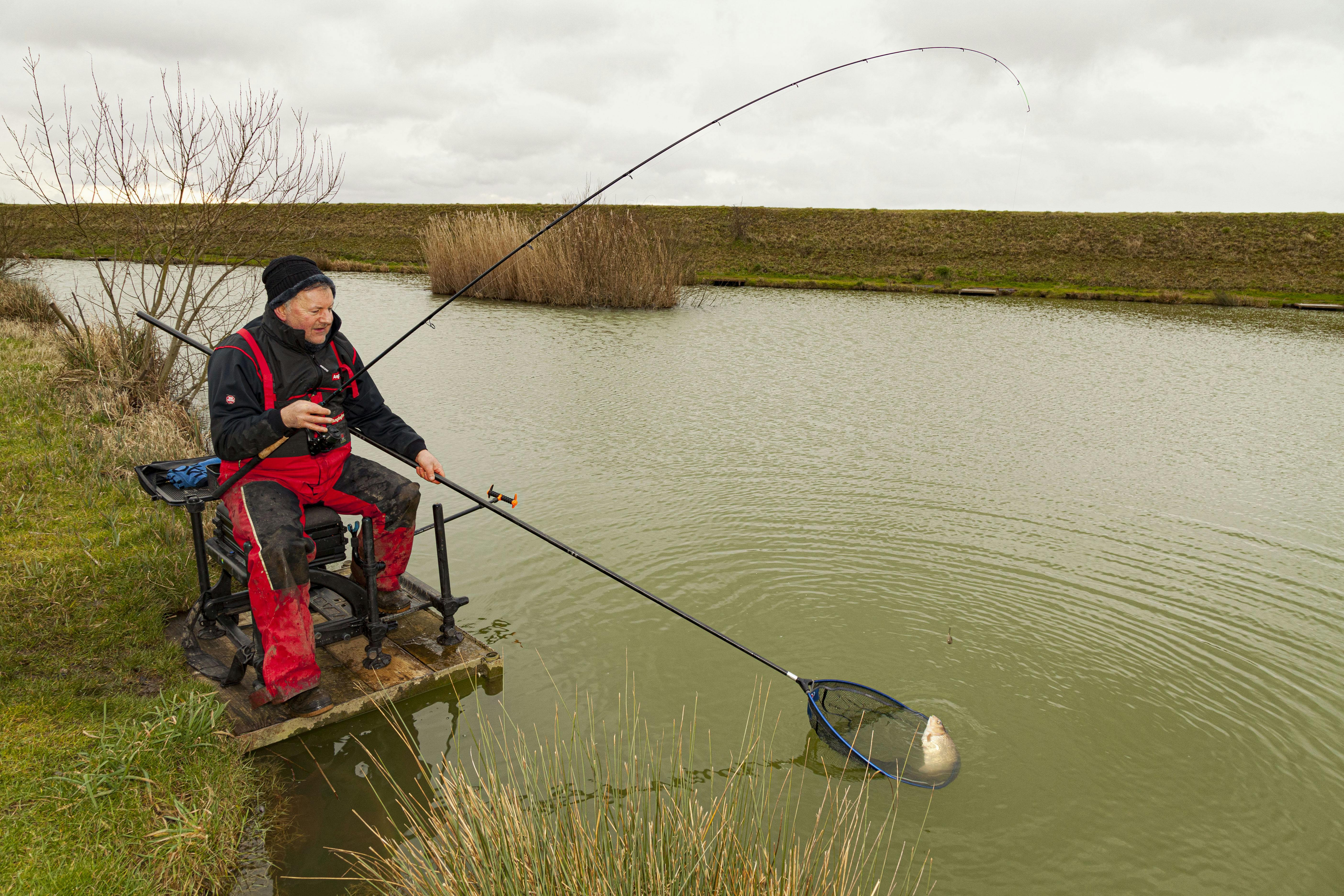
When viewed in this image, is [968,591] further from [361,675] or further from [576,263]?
→ [576,263]

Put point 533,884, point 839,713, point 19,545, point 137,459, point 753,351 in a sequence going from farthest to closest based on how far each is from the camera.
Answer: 1. point 753,351
2. point 137,459
3. point 19,545
4. point 839,713
5. point 533,884

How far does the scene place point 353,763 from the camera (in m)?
3.49

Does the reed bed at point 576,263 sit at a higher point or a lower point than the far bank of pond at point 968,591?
higher

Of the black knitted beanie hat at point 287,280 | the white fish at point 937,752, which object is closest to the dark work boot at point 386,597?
the black knitted beanie hat at point 287,280

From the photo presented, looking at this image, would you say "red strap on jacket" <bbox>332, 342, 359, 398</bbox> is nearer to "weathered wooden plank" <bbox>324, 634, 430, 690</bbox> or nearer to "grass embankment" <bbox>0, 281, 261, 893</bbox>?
"weathered wooden plank" <bbox>324, 634, 430, 690</bbox>

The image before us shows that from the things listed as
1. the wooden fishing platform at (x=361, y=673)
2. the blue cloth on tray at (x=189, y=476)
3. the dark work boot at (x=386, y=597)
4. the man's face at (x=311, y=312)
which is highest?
the man's face at (x=311, y=312)

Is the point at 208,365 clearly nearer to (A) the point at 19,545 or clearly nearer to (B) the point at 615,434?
(A) the point at 19,545

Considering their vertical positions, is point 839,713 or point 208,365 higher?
point 208,365

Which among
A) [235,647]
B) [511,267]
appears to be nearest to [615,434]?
[235,647]

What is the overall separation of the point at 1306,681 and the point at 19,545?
7486 mm

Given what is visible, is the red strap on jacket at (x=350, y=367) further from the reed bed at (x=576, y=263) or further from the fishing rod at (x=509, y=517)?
the reed bed at (x=576, y=263)

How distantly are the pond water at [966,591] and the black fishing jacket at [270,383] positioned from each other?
53.7 inches

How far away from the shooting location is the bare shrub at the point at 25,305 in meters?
12.5

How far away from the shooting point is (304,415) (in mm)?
3273
